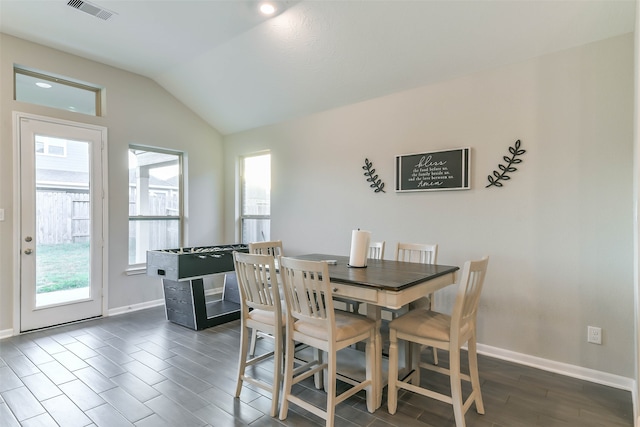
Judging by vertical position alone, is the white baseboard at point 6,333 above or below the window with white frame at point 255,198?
below

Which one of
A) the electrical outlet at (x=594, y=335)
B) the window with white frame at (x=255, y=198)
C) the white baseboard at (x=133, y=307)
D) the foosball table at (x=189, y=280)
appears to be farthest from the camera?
the window with white frame at (x=255, y=198)

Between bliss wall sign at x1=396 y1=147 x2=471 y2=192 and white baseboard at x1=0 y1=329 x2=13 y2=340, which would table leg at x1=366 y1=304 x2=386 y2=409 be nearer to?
bliss wall sign at x1=396 y1=147 x2=471 y2=192

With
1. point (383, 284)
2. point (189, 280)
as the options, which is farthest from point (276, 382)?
point (189, 280)

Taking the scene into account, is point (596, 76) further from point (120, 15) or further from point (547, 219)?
point (120, 15)

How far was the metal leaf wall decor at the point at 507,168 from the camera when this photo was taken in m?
2.92

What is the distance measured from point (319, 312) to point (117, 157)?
3.70 metres

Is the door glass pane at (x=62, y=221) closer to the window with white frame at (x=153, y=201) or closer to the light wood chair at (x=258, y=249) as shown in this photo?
the window with white frame at (x=153, y=201)

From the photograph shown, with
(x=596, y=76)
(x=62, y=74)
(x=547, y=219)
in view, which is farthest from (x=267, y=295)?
(x=62, y=74)

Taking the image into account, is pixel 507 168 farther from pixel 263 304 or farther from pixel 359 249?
pixel 263 304

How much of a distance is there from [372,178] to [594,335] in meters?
2.37

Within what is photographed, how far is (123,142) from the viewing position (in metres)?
4.40

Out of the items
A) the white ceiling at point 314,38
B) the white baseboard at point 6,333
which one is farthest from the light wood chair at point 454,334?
the white baseboard at point 6,333

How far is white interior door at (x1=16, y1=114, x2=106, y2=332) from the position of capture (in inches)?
144

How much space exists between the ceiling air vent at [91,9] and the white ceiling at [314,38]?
7 centimetres
